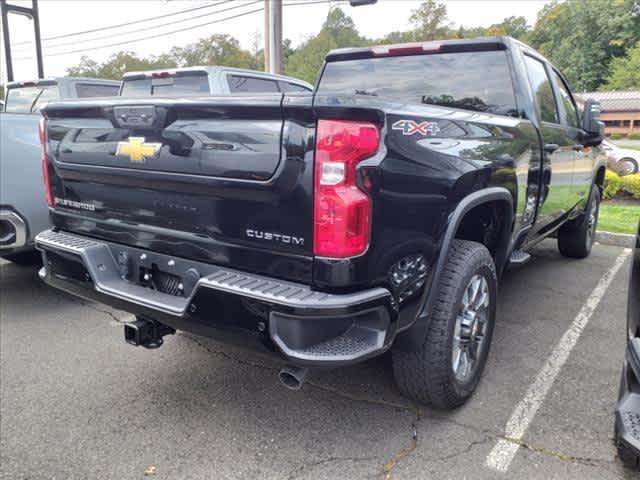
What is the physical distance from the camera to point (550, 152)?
3.70 meters

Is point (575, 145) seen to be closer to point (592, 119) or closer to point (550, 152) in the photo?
point (592, 119)

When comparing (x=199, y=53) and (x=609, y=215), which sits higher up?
(x=199, y=53)

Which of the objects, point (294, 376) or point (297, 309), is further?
point (294, 376)

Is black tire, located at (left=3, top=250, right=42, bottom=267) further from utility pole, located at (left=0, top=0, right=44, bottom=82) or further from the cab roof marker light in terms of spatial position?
utility pole, located at (left=0, top=0, right=44, bottom=82)

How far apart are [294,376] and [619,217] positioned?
762cm

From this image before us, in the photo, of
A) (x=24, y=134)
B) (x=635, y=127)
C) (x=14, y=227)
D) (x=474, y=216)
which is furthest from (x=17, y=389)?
(x=635, y=127)

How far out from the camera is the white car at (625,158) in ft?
41.7

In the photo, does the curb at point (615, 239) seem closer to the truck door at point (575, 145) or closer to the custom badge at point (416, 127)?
the truck door at point (575, 145)

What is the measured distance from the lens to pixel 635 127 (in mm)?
37344

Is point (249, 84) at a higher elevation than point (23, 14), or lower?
lower

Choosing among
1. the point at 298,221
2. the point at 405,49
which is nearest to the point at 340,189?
the point at 298,221

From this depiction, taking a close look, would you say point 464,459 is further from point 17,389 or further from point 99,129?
point 17,389

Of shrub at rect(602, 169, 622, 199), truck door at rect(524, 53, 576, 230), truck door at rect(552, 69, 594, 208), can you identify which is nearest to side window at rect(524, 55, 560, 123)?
truck door at rect(524, 53, 576, 230)

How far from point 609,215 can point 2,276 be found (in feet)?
27.6
